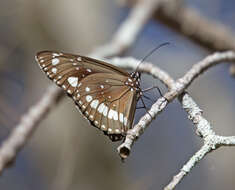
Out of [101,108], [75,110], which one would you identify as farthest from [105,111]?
[75,110]

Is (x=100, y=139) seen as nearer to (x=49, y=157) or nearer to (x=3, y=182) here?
(x=49, y=157)

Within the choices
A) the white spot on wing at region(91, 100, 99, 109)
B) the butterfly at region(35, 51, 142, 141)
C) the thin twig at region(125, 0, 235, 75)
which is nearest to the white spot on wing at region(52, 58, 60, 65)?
the butterfly at region(35, 51, 142, 141)

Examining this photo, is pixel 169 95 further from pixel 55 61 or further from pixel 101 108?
pixel 55 61

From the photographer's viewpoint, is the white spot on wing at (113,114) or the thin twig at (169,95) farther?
the white spot on wing at (113,114)

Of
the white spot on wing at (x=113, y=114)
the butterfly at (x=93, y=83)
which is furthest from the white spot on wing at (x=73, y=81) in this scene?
the white spot on wing at (x=113, y=114)

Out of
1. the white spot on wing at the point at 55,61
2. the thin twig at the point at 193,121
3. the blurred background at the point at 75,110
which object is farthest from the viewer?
the blurred background at the point at 75,110

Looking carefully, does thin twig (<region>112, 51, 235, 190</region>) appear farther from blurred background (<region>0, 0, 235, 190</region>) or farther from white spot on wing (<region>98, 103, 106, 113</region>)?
blurred background (<region>0, 0, 235, 190</region>)

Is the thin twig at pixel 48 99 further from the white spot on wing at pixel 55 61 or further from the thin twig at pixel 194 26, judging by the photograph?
the white spot on wing at pixel 55 61
